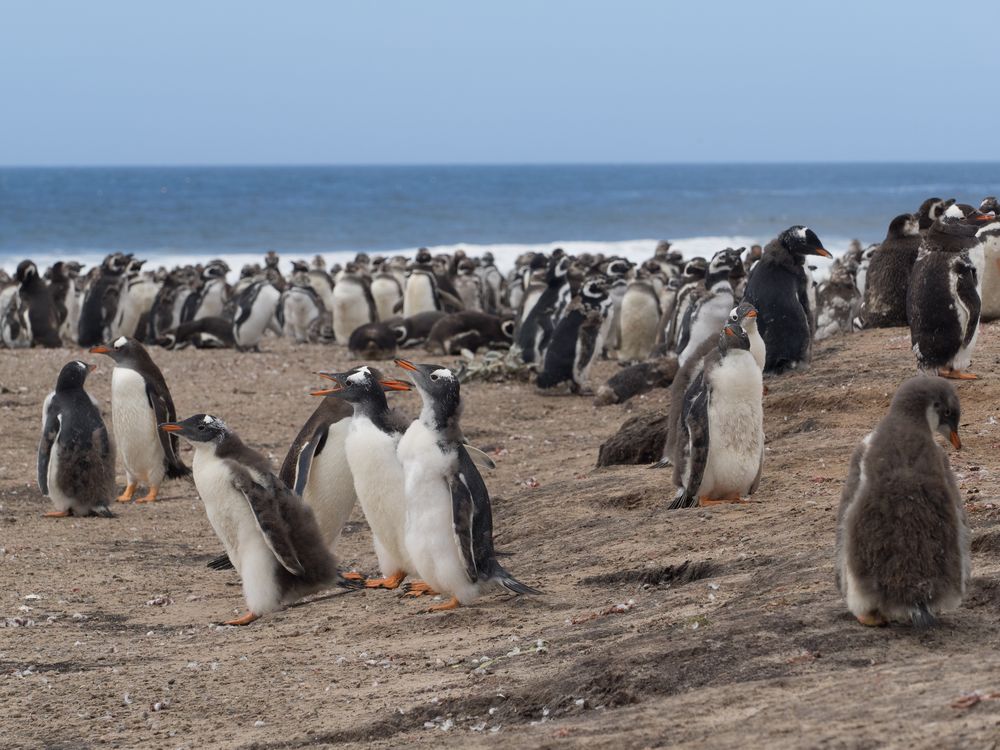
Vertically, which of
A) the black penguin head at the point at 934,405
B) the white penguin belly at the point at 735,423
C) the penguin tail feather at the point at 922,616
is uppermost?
the black penguin head at the point at 934,405

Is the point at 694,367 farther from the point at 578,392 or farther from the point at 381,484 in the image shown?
the point at 578,392

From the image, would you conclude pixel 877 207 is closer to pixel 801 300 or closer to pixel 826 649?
pixel 801 300

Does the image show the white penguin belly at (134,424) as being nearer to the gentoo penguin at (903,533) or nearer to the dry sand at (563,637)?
the dry sand at (563,637)

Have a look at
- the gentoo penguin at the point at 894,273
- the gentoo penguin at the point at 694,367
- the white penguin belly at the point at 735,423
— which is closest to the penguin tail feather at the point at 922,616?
the white penguin belly at the point at 735,423

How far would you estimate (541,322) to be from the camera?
50.1ft

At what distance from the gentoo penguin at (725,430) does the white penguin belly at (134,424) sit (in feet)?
14.2

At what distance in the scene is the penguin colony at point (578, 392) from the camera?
14.5 ft

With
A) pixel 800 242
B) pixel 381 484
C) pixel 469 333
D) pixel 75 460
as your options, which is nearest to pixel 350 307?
pixel 469 333

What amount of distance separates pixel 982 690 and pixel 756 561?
2.12 m

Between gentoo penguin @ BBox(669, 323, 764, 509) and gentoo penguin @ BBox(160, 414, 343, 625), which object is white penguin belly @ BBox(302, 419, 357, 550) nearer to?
gentoo penguin @ BBox(160, 414, 343, 625)

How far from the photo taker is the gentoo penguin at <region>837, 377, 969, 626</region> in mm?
4293

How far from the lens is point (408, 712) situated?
4480mm

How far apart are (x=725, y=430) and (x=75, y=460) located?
4425 mm

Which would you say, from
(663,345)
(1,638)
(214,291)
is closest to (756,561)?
(1,638)
